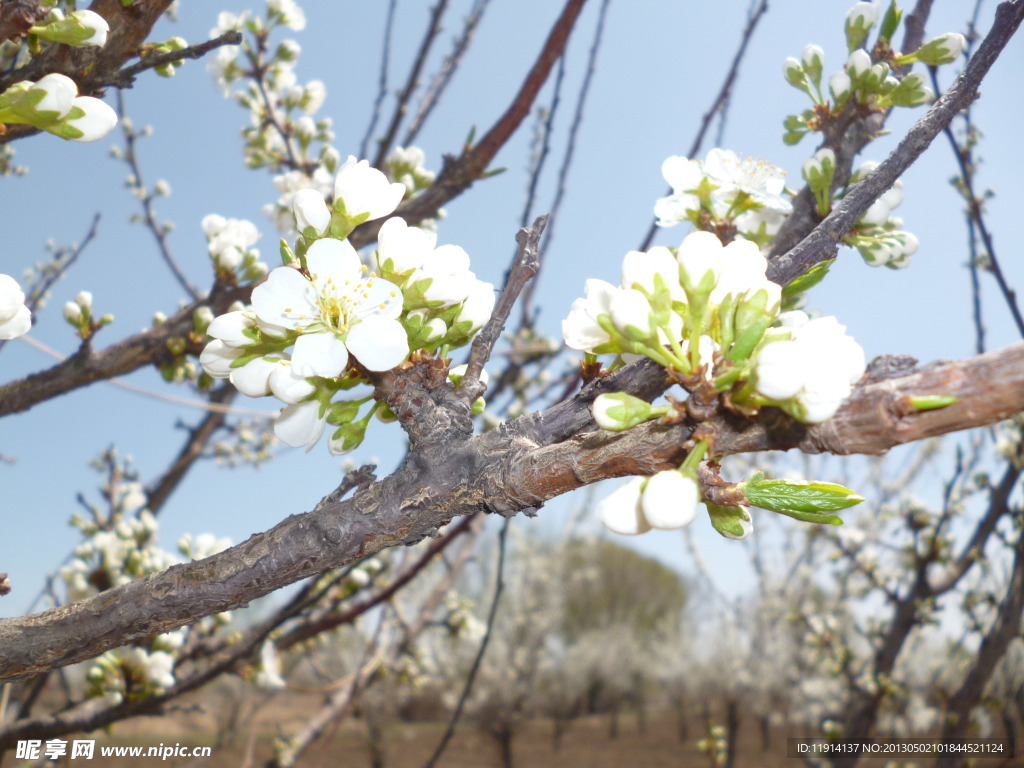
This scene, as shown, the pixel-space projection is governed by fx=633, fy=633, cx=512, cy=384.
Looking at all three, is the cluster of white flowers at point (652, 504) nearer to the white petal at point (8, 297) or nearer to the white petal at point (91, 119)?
the white petal at point (8, 297)

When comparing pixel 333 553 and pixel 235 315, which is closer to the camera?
pixel 333 553

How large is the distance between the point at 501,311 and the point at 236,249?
1.23 metres

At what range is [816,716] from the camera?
9758 mm

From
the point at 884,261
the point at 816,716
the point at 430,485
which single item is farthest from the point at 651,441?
the point at 816,716

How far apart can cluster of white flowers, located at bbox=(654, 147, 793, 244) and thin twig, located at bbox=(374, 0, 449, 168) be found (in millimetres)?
1397

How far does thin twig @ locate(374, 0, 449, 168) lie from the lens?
217 cm

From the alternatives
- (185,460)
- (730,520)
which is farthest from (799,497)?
(185,460)

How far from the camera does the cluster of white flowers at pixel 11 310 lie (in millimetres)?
776

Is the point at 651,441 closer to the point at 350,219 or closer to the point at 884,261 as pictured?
the point at 350,219

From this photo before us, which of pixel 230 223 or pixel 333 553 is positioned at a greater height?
pixel 230 223

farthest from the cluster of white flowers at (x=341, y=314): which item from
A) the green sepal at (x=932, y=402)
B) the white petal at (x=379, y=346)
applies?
the green sepal at (x=932, y=402)

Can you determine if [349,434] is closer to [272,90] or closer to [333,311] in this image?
[333,311]

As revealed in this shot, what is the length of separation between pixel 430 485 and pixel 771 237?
89cm

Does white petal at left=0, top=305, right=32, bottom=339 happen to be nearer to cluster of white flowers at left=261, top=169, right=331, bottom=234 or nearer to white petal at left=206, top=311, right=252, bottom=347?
white petal at left=206, top=311, right=252, bottom=347
